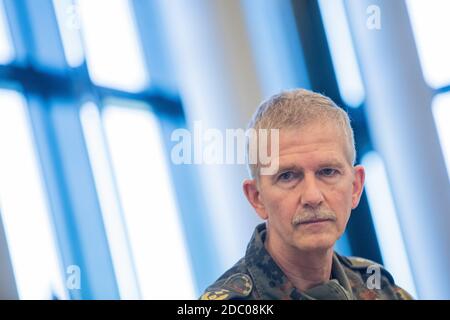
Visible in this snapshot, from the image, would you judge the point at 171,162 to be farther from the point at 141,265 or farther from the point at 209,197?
the point at 141,265

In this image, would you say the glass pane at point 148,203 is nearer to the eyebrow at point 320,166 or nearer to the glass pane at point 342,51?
the eyebrow at point 320,166

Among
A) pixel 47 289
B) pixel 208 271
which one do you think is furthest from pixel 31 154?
pixel 208 271

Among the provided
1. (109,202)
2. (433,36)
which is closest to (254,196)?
(109,202)

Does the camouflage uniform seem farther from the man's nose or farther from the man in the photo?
A: the man's nose

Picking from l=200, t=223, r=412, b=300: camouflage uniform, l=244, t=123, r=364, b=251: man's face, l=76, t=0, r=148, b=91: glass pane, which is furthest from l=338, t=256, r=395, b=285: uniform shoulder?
l=76, t=0, r=148, b=91: glass pane

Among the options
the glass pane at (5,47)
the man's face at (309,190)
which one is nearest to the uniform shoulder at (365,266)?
the man's face at (309,190)

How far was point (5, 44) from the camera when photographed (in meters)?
2.37

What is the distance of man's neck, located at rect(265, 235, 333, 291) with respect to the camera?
2219mm

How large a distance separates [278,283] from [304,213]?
20 centimetres

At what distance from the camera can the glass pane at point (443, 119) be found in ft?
7.66

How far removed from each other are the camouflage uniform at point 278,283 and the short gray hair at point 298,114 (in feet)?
0.75

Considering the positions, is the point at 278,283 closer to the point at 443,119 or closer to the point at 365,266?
the point at 365,266

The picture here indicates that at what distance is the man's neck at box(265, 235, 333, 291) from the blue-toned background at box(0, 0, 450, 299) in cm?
7

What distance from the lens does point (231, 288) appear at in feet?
7.43
